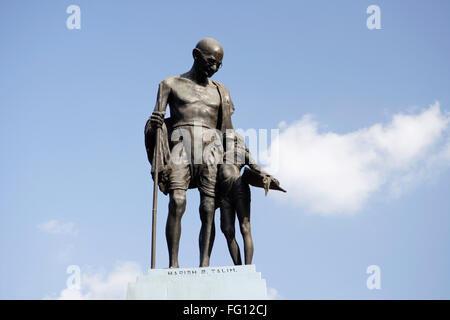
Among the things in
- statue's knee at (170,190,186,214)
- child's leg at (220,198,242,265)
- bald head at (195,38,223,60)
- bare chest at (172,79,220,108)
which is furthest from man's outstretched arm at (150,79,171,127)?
child's leg at (220,198,242,265)

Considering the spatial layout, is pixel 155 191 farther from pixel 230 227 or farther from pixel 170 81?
pixel 170 81

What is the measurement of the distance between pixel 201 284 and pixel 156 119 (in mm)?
3472

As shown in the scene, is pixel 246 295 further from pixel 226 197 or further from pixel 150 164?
pixel 150 164

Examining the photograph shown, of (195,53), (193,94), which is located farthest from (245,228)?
(195,53)

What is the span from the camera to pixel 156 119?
45.9ft

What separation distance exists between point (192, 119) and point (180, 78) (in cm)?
98

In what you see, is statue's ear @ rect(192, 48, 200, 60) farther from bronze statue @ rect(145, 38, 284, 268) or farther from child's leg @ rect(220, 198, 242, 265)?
child's leg @ rect(220, 198, 242, 265)

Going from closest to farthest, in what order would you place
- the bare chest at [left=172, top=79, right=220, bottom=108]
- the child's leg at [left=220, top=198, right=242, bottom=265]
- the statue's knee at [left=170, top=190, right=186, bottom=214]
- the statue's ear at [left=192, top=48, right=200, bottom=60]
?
the statue's knee at [left=170, top=190, right=186, bottom=214]
the child's leg at [left=220, top=198, right=242, bottom=265]
the bare chest at [left=172, top=79, right=220, bottom=108]
the statue's ear at [left=192, top=48, right=200, bottom=60]

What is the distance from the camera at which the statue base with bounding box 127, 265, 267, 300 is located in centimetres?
1220

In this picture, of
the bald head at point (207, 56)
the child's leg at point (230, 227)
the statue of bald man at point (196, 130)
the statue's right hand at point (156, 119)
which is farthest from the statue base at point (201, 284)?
the bald head at point (207, 56)

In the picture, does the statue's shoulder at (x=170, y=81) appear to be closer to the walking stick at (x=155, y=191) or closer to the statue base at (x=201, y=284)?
the walking stick at (x=155, y=191)

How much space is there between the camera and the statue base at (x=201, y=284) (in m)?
12.2

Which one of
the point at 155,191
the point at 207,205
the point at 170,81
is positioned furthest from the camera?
the point at 170,81
